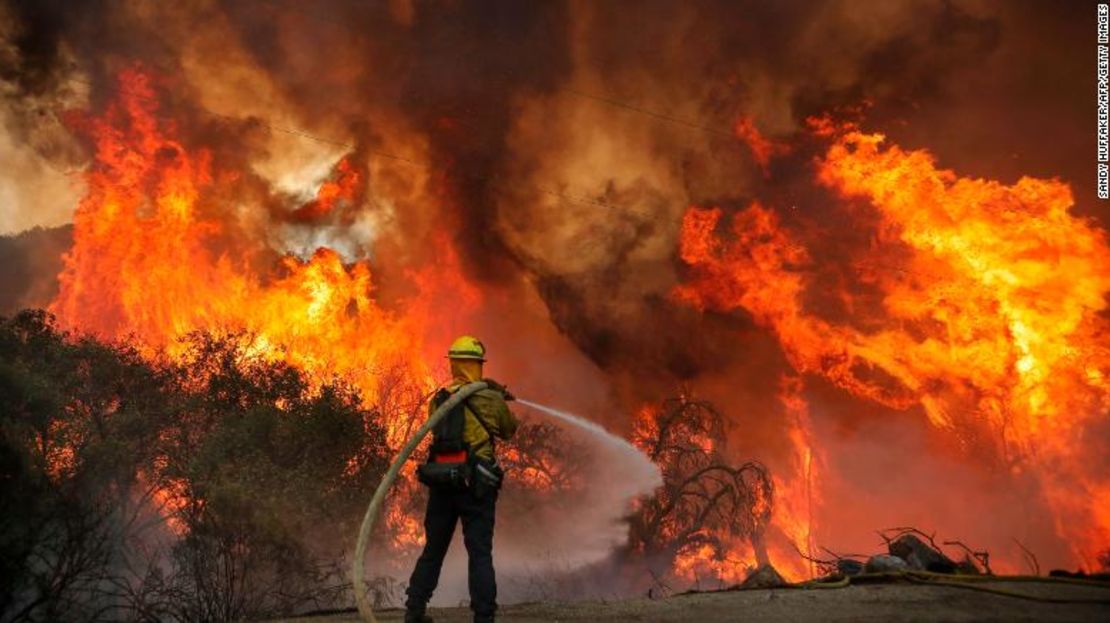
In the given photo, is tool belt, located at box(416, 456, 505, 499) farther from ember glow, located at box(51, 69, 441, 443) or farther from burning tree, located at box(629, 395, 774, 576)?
ember glow, located at box(51, 69, 441, 443)

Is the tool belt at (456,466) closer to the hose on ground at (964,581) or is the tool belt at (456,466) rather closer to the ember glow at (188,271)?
the hose on ground at (964,581)

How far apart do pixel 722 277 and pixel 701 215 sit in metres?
2.91

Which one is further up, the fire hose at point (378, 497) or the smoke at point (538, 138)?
the smoke at point (538, 138)

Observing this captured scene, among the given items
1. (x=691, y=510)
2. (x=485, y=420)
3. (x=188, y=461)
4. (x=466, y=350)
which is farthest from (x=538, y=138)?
(x=485, y=420)

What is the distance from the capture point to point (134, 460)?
15.9m

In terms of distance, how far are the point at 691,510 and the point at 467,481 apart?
1646 centimetres

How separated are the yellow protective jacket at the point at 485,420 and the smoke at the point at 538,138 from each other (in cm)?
2051

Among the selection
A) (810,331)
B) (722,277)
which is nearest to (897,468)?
(810,331)

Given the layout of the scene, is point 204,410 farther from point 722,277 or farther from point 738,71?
point 738,71

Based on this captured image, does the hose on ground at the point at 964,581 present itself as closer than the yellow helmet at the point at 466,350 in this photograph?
Yes

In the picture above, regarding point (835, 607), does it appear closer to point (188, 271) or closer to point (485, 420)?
point (485, 420)

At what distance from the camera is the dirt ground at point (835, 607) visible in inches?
232

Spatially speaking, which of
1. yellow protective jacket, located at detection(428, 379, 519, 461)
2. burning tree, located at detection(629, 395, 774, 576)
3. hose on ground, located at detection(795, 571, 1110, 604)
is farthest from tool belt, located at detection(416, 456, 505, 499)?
burning tree, located at detection(629, 395, 774, 576)

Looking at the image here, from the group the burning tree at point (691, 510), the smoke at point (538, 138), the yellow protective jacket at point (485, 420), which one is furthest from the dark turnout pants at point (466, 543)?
the smoke at point (538, 138)
